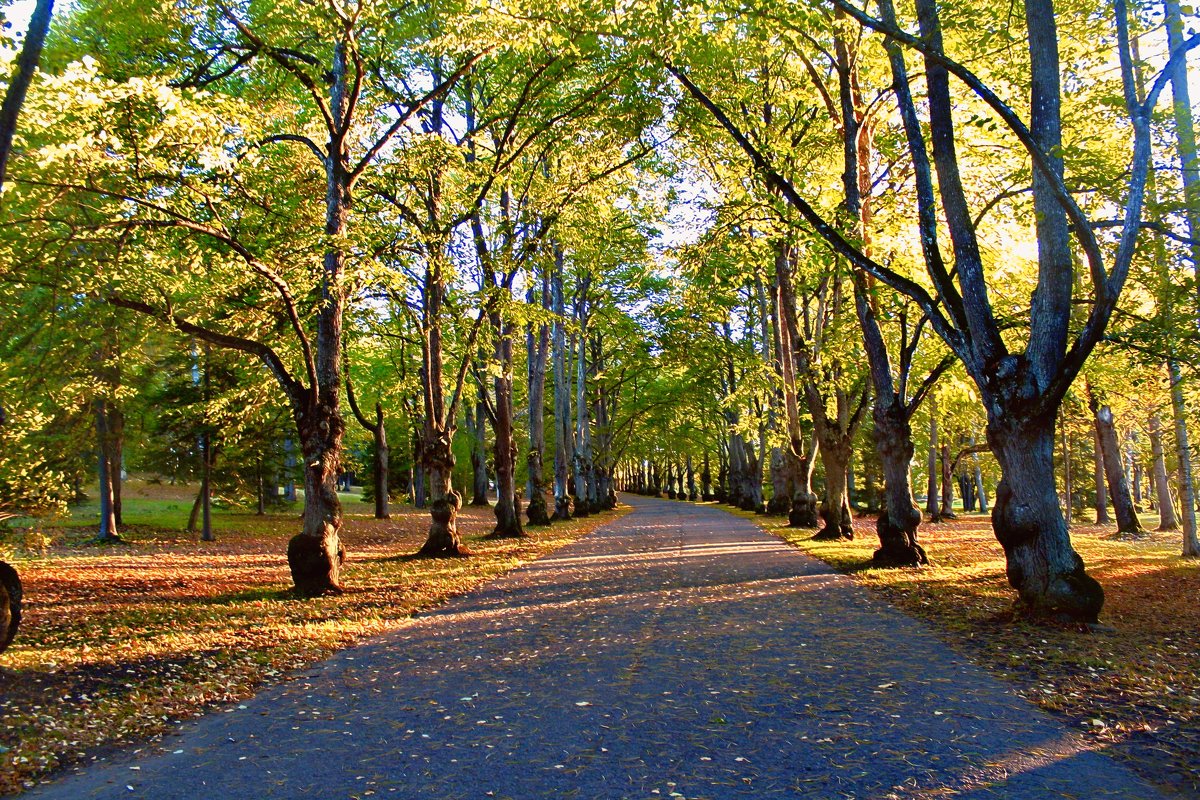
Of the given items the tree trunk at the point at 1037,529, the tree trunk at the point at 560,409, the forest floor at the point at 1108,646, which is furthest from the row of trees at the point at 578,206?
the tree trunk at the point at 560,409

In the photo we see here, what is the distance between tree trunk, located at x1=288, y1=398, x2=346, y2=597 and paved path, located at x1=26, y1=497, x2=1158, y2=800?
2.84 m

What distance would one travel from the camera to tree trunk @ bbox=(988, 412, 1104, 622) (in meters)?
7.68

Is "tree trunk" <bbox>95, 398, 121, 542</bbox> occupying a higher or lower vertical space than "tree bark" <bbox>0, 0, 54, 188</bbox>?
lower

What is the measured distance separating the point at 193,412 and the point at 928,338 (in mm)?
17503

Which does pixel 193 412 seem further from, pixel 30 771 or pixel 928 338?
pixel 928 338

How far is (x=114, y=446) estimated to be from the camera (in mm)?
18578

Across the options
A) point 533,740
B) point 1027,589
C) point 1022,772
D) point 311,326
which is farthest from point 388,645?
point 311,326

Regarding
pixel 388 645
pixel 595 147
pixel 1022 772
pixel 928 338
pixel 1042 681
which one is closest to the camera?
pixel 1022 772

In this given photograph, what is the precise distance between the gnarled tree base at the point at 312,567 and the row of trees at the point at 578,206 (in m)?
0.04

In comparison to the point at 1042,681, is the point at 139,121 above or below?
above

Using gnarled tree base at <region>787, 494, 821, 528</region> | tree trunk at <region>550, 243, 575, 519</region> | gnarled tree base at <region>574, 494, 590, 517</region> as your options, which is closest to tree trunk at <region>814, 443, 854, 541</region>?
gnarled tree base at <region>787, 494, 821, 528</region>

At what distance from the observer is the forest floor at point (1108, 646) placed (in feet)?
14.8

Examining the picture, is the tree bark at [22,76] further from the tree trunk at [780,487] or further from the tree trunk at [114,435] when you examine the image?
the tree trunk at [780,487]

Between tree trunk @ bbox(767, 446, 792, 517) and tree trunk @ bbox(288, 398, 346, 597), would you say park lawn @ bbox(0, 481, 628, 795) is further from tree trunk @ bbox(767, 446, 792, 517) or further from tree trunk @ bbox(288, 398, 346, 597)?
tree trunk @ bbox(767, 446, 792, 517)
